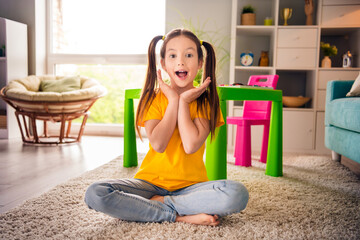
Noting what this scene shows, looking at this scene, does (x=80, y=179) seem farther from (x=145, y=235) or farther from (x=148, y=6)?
(x=148, y=6)

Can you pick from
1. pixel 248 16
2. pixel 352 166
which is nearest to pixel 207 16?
pixel 248 16

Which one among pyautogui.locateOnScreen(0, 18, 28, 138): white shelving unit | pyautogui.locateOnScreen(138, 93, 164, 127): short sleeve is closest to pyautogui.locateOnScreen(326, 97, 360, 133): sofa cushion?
pyautogui.locateOnScreen(138, 93, 164, 127): short sleeve

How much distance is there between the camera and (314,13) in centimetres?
334

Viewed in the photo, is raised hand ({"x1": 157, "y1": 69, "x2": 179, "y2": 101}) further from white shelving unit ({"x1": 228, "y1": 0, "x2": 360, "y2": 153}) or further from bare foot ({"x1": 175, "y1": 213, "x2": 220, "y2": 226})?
white shelving unit ({"x1": 228, "y1": 0, "x2": 360, "y2": 153})

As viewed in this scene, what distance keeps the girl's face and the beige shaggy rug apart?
0.51 m

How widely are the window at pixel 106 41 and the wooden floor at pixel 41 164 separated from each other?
0.96m

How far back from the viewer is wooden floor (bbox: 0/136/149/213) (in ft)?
5.00

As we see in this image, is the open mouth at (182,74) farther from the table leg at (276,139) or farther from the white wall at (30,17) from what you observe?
the white wall at (30,17)

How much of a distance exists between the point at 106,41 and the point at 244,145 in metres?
2.57

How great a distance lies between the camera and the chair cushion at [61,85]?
10.8 feet

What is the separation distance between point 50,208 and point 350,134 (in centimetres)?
170

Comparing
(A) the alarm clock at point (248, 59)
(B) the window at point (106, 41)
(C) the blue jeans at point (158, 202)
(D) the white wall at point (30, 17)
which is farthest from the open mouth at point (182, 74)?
(D) the white wall at point (30, 17)

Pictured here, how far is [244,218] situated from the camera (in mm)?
1165

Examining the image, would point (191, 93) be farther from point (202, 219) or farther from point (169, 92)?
point (202, 219)
